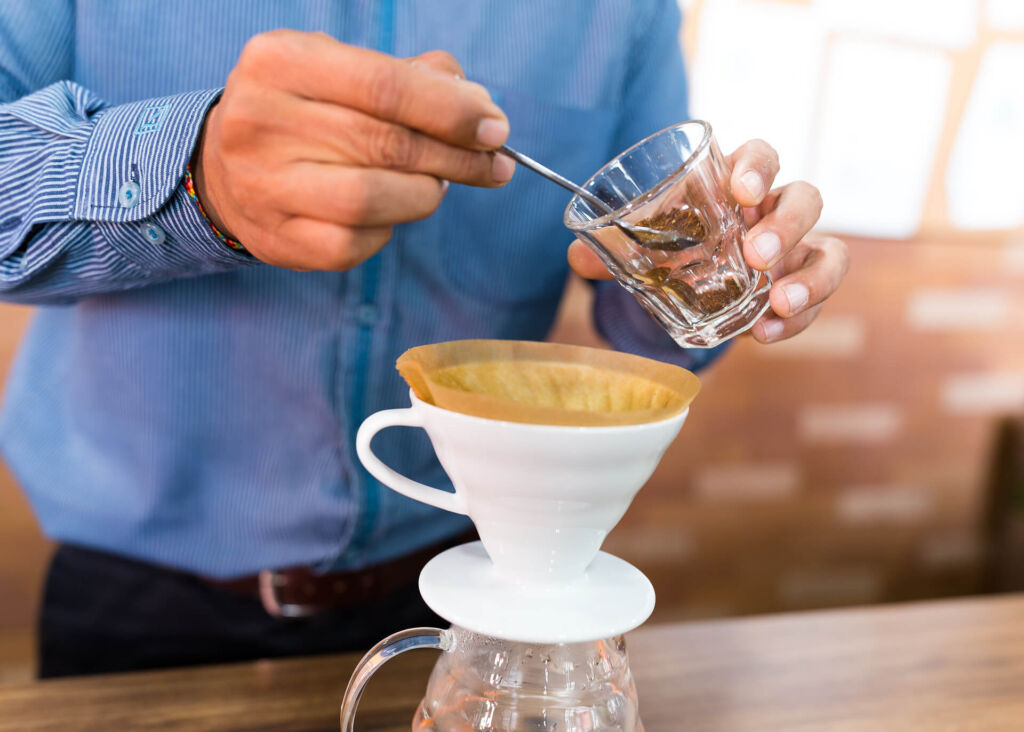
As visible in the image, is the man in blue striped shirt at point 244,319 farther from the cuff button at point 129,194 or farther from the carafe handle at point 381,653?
the carafe handle at point 381,653

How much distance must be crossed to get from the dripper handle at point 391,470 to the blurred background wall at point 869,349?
1641mm

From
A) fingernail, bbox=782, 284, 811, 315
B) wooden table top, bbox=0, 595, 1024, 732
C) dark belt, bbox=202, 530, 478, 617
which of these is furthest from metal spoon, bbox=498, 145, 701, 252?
dark belt, bbox=202, 530, 478, 617

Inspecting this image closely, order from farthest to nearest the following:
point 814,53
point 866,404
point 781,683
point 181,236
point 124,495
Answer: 1. point 866,404
2. point 814,53
3. point 124,495
4. point 781,683
5. point 181,236

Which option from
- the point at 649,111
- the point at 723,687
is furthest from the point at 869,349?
the point at 723,687

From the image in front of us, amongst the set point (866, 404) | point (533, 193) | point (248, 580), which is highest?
point (533, 193)

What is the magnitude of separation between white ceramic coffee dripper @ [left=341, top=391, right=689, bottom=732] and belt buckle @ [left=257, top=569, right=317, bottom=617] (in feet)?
1.69

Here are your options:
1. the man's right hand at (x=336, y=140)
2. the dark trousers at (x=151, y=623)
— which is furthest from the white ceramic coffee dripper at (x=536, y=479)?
the dark trousers at (x=151, y=623)

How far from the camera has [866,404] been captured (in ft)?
8.50

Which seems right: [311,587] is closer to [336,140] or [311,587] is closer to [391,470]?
[391,470]

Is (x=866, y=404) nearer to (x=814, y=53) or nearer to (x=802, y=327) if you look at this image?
(x=814, y=53)

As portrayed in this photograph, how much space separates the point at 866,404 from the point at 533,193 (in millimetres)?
1787

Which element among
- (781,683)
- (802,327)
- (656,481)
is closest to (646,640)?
(781,683)

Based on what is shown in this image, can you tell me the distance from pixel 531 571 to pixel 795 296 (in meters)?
0.36

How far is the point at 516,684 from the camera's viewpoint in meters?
0.63
